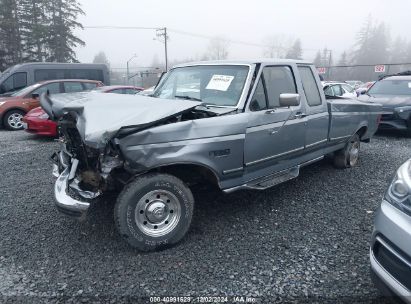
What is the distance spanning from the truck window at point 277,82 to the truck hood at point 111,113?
3.92 ft

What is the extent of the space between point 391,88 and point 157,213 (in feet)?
30.4

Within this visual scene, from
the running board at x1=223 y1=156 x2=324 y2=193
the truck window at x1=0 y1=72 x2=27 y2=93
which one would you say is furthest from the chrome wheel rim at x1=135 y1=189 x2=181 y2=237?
the truck window at x1=0 y1=72 x2=27 y2=93

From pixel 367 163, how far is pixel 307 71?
2679 millimetres

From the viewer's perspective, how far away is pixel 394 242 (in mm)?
2090

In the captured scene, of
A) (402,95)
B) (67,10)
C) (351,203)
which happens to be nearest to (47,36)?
(67,10)

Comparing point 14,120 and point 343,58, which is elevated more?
point 343,58

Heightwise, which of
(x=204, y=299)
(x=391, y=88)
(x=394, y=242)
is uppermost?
(x=391, y=88)

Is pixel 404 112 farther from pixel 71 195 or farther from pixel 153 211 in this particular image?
pixel 71 195

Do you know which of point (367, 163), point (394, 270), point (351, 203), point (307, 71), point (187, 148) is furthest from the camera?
point (367, 163)

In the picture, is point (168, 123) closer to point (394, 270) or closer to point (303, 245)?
point (303, 245)

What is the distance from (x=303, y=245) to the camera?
3.33m

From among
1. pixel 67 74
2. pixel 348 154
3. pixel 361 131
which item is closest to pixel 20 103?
pixel 67 74

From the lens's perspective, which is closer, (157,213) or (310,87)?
(157,213)

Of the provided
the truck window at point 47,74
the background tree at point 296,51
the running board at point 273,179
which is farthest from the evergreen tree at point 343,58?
the running board at point 273,179
